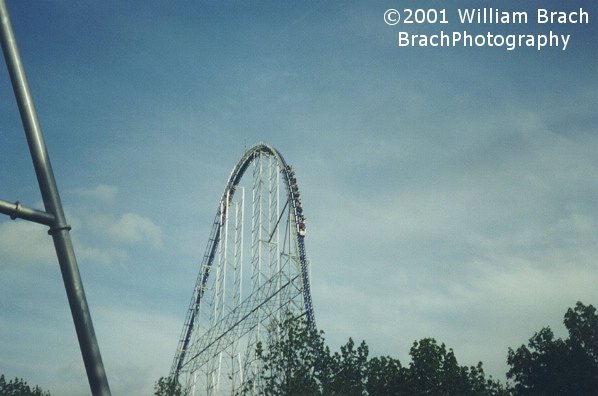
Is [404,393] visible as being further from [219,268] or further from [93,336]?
[93,336]

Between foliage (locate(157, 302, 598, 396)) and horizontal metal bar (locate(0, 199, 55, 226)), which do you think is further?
foliage (locate(157, 302, 598, 396))

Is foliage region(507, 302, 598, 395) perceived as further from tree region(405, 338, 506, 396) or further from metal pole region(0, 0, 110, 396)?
metal pole region(0, 0, 110, 396)

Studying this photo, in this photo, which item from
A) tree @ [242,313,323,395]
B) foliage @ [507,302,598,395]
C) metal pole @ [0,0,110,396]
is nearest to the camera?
metal pole @ [0,0,110,396]

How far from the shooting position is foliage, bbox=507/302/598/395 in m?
25.3

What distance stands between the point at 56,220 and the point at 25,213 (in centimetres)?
Result: 12

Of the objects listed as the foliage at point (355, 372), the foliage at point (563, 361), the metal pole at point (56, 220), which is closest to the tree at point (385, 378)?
the foliage at point (355, 372)

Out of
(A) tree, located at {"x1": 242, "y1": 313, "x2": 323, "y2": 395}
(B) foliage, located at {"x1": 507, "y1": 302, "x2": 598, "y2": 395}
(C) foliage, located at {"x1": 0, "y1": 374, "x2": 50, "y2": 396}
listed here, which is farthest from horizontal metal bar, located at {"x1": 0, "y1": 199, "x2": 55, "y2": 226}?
(C) foliage, located at {"x1": 0, "y1": 374, "x2": 50, "y2": 396}

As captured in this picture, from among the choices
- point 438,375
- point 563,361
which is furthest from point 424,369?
point 563,361

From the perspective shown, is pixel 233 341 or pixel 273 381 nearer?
pixel 273 381

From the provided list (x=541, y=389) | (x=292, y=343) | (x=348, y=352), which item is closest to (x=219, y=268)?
(x=348, y=352)

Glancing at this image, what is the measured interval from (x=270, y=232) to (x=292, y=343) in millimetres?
7669

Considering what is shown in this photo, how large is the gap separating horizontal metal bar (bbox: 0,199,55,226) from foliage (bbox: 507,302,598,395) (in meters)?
27.9

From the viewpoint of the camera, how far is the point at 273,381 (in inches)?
591

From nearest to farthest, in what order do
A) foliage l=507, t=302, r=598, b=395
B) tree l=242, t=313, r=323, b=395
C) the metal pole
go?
the metal pole → tree l=242, t=313, r=323, b=395 → foliage l=507, t=302, r=598, b=395
